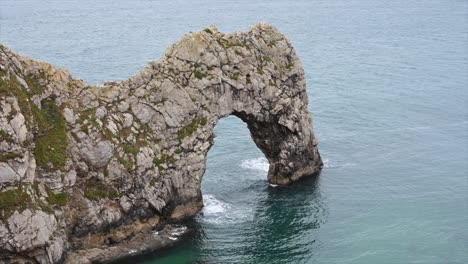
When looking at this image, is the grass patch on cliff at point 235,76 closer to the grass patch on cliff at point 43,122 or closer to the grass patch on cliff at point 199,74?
the grass patch on cliff at point 199,74

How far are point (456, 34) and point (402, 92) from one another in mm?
60024

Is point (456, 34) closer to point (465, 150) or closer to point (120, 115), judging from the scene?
point (465, 150)

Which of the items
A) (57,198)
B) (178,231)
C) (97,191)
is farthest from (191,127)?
(57,198)

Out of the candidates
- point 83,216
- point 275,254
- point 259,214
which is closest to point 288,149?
point 259,214

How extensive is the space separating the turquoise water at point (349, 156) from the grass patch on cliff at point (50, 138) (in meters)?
12.0

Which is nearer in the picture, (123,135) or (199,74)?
(123,135)

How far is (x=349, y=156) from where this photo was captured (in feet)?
290

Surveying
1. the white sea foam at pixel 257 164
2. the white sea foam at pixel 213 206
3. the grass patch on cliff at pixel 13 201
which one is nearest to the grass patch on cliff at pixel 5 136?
the grass patch on cliff at pixel 13 201

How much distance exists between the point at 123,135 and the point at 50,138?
750cm

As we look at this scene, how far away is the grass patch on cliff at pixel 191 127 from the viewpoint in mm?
65850

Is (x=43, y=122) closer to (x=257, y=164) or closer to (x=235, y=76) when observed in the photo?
(x=235, y=76)

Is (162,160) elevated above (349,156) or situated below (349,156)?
above

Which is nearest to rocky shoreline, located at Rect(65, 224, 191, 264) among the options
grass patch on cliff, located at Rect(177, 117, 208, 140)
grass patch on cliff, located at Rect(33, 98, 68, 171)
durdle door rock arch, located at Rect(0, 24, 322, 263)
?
durdle door rock arch, located at Rect(0, 24, 322, 263)

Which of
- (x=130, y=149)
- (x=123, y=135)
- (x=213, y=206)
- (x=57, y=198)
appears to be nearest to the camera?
(x=57, y=198)
